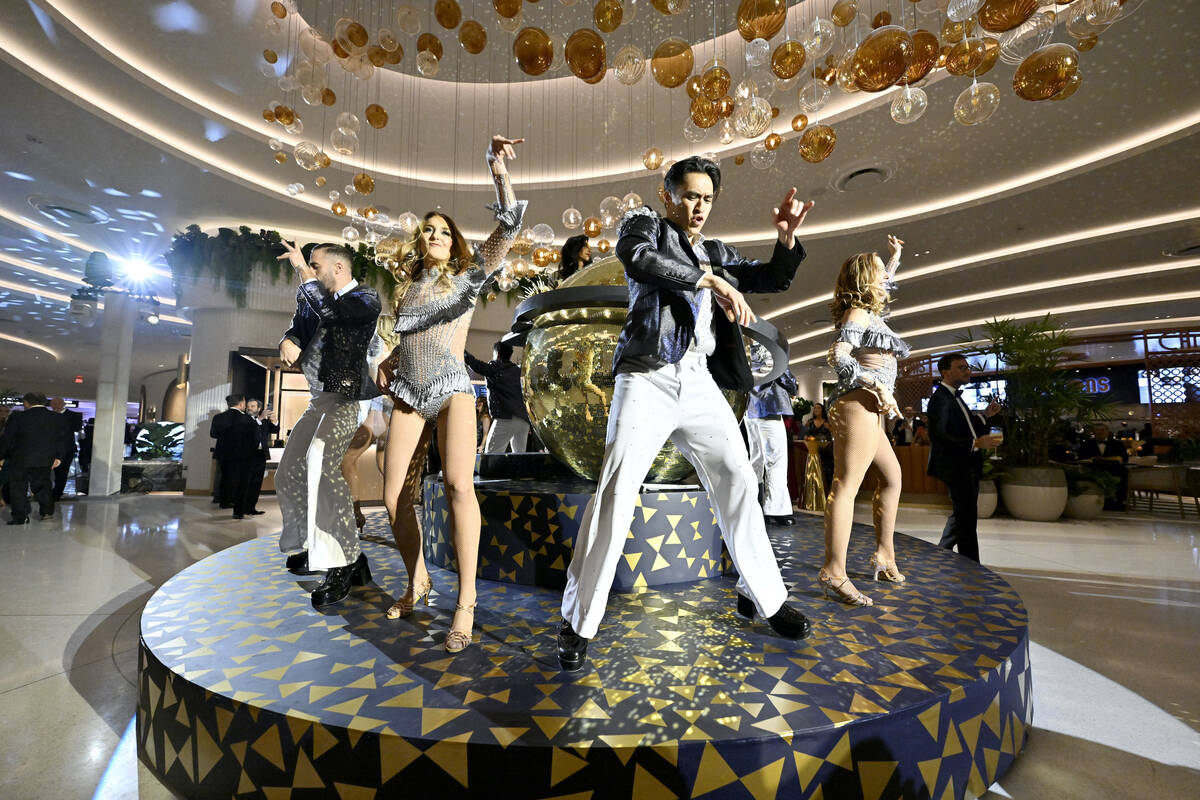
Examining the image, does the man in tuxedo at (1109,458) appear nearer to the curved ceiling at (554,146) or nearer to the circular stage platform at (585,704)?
the curved ceiling at (554,146)

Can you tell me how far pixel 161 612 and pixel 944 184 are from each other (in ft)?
36.7

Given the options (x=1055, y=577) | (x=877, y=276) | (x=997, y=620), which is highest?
(x=877, y=276)

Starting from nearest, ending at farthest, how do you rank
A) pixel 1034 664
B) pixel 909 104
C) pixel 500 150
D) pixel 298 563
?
pixel 500 150 → pixel 1034 664 → pixel 298 563 → pixel 909 104

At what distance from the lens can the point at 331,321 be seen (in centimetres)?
254

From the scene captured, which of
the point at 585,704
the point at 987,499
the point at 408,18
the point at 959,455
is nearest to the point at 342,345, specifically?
the point at 585,704

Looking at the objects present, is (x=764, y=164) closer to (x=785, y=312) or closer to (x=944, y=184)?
(x=944, y=184)

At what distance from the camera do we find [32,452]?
682 cm

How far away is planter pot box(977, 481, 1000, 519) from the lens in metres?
7.48

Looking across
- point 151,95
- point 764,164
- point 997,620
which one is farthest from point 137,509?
point 997,620

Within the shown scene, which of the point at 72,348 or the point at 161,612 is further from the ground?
the point at 72,348

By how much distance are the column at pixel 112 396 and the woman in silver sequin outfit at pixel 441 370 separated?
11631 mm

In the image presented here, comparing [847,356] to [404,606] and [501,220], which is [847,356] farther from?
[404,606]

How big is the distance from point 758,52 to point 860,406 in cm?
349

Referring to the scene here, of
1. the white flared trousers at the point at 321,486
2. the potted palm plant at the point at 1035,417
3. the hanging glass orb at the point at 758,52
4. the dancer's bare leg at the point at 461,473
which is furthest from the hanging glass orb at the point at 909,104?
the potted palm plant at the point at 1035,417
